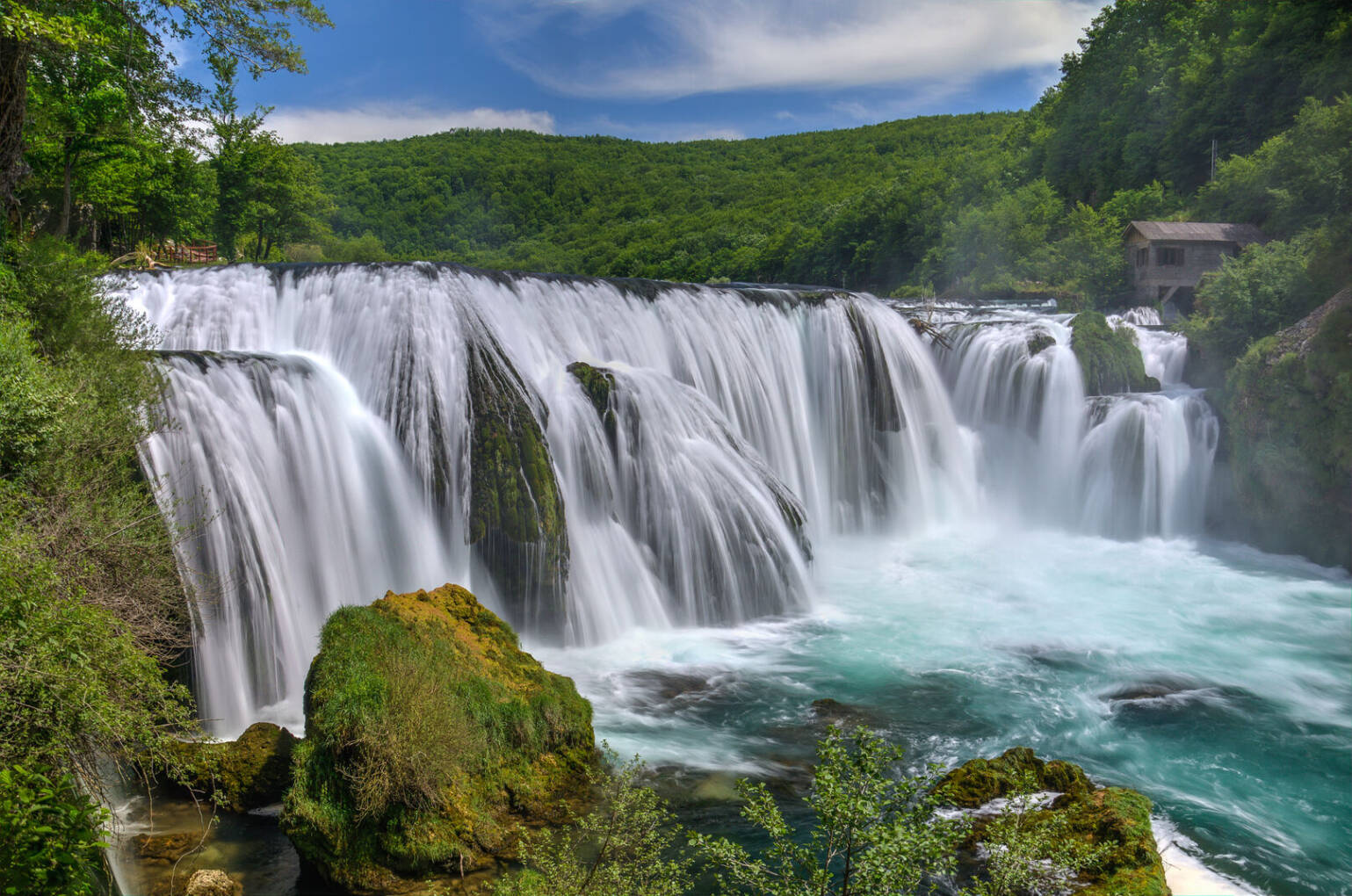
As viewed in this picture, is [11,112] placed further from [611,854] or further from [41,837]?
[611,854]

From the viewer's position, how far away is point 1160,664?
13852mm

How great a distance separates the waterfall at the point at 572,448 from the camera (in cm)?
1148

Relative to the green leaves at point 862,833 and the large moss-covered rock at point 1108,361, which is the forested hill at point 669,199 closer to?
the large moss-covered rock at point 1108,361

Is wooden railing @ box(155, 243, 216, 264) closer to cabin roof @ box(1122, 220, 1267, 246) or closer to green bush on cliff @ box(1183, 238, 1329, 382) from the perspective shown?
green bush on cliff @ box(1183, 238, 1329, 382)

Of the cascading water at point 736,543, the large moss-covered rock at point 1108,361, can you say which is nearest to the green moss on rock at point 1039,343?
the large moss-covered rock at point 1108,361

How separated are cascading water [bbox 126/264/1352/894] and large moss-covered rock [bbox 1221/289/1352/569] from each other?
2.96 feet

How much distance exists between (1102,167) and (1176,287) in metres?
21.9

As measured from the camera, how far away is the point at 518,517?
1331cm

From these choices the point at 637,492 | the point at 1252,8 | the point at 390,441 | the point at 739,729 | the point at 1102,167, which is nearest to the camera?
the point at 739,729

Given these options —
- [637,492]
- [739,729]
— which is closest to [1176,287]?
[637,492]

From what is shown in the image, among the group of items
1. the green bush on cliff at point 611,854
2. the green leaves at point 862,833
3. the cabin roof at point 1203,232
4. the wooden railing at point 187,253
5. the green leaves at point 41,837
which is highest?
the wooden railing at point 187,253

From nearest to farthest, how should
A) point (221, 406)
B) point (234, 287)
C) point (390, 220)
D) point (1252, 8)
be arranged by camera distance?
point (221, 406) < point (234, 287) < point (1252, 8) < point (390, 220)

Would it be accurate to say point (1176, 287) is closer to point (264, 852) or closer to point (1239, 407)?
point (1239, 407)

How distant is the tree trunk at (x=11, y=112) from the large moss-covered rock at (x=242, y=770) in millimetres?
8420
